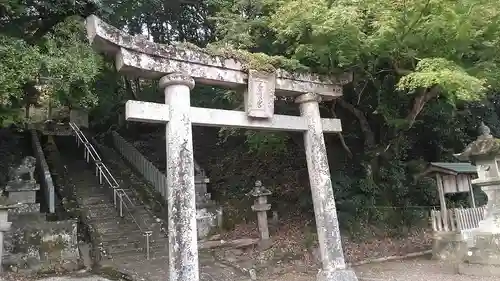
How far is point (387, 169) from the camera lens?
13.6 meters

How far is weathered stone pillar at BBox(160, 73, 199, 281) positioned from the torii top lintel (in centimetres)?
29

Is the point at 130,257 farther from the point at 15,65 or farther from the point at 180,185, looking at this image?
the point at 15,65

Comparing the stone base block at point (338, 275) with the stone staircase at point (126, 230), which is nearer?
the stone base block at point (338, 275)

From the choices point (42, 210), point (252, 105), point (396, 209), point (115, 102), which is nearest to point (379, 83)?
point (396, 209)

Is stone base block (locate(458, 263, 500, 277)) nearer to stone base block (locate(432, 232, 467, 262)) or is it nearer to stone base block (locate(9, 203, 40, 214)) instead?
stone base block (locate(432, 232, 467, 262))

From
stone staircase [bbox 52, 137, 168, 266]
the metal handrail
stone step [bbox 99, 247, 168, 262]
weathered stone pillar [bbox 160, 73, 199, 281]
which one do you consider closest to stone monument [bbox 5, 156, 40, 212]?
stone staircase [bbox 52, 137, 168, 266]

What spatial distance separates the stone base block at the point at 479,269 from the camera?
28.6 ft

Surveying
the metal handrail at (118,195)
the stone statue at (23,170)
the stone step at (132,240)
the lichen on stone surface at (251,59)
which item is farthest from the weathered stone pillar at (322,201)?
the stone statue at (23,170)

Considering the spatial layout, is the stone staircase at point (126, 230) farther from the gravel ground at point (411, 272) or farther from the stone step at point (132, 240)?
the gravel ground at point (411, 272)

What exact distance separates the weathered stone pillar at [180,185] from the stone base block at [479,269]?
6.34 m

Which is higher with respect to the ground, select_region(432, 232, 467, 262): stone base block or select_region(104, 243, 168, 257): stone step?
select_region(104, 243, 168, 257): stone step

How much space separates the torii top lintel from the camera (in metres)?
6.73

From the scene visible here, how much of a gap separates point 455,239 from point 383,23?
577 centimetres

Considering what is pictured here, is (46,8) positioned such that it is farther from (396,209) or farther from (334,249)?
(396,209)
